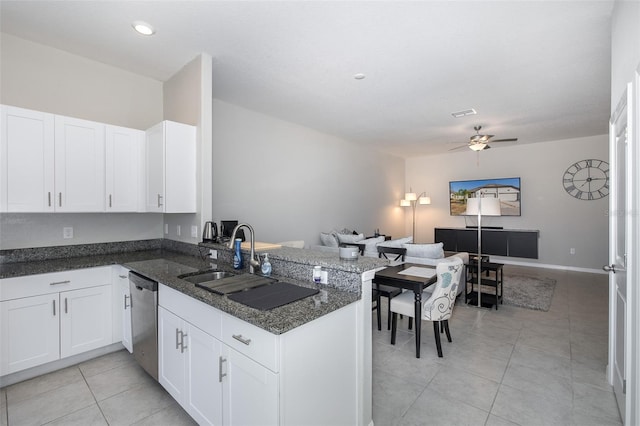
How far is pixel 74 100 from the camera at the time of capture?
292 cm

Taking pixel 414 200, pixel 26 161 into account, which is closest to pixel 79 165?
pixel 26 161

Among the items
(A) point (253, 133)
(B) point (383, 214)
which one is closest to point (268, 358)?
(A) point (253, 133)

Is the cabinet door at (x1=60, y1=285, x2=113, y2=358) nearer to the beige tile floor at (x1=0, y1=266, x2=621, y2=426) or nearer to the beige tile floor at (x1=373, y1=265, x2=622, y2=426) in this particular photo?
the beige tile floor at (x1=0, y1=266, x2=621, y2=426)

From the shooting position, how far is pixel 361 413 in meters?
1.70

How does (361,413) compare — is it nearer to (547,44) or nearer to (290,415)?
(290,415)

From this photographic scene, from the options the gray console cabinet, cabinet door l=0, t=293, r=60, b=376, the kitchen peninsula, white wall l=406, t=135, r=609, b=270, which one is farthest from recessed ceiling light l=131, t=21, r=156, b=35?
Answer: white wall l=406, t=135, r=609, b=270

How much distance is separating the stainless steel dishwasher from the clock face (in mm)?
7997

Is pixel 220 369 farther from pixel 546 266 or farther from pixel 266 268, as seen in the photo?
pixel 546 266

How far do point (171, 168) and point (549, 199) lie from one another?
766 cm

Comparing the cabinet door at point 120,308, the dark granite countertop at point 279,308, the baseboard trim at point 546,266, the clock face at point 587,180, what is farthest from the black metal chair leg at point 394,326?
the clock face at point 587,180

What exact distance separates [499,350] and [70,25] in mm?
4818

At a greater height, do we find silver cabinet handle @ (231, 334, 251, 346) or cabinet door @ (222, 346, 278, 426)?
silver cabinet handle @ (231, 334, 251, 346)

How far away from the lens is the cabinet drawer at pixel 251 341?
1.27 metres

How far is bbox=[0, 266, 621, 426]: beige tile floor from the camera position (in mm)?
1939
